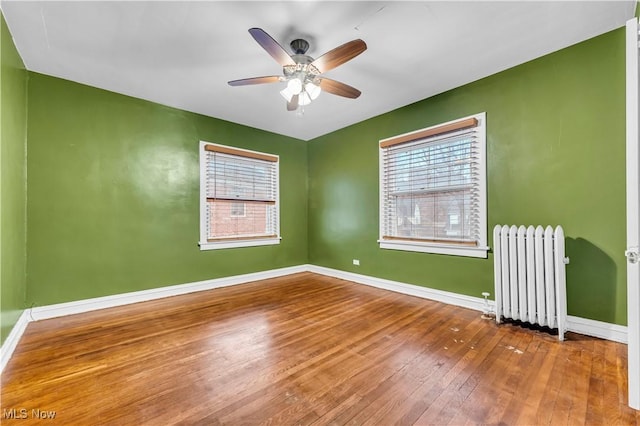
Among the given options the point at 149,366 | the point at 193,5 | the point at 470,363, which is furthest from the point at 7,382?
the point at 470,363

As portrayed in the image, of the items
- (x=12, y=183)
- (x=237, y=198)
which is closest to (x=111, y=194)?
(x=12, y=183)

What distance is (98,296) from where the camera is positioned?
317cm

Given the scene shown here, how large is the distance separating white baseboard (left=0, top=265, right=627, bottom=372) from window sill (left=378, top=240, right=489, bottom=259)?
49cm

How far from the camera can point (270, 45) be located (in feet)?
6.44

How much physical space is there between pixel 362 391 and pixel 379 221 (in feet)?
8.94

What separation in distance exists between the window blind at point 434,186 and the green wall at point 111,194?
2480 millimetres

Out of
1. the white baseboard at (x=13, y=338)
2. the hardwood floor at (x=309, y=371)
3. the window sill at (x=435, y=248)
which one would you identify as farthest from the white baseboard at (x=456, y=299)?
the white baseboard at (x=13, y=338)

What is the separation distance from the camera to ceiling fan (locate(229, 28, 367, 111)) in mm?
2006

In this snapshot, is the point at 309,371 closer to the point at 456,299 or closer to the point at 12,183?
the point at 456,299

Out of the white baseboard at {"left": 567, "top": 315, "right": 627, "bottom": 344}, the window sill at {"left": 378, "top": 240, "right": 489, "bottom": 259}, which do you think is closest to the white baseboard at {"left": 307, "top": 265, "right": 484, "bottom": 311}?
the window sill at {"left": 378, "top": 240, "right": 489, "bottom": 259}

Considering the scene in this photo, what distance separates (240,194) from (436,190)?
2958 mm

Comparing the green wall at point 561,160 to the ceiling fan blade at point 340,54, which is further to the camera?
the green wall at point 561,160

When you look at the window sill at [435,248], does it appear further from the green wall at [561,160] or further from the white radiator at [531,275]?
the white radiator at [531,275]

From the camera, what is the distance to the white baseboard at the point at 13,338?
6.50 feet
